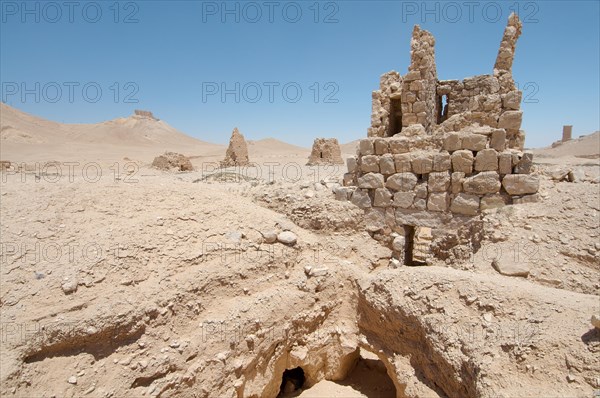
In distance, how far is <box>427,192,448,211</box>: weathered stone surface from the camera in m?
5.23

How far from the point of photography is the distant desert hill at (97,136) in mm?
31641

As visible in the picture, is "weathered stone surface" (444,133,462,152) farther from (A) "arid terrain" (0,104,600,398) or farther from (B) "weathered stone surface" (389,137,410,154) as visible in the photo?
(A) "arid terrain" (0,104,600,398)

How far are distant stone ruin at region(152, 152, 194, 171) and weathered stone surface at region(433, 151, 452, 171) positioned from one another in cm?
1299

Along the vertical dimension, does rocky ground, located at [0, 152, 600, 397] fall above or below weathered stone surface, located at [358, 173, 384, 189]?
below

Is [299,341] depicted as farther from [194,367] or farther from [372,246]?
[372,246]

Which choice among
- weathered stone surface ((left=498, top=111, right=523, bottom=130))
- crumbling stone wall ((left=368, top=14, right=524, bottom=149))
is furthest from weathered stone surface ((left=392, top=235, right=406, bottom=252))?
weathered stone surface ((left=498, top=111, right=523, bottom=130))

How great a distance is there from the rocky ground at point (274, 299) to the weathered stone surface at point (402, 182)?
744 millimetres

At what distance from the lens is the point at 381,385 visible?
5305 mm

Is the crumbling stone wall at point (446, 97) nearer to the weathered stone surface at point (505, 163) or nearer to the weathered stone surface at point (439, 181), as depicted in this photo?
the weathered stone surface at point (505, 163)

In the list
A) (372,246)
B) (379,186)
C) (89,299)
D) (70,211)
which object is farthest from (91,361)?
(379,186)

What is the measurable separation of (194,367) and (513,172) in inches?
199

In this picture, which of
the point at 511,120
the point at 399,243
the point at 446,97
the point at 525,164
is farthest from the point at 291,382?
the point at 446,97

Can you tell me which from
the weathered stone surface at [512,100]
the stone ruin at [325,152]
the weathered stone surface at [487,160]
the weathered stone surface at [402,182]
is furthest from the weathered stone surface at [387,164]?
the stone ruin at [325,152]

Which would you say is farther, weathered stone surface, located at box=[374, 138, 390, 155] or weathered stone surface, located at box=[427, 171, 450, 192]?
weathered stone surface, located at box=[374, 138, 390, 155]
